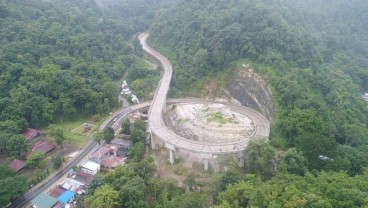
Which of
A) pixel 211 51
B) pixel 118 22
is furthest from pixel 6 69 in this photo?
pixel 118 22

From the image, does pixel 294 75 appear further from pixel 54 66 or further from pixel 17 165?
pixel 17 165

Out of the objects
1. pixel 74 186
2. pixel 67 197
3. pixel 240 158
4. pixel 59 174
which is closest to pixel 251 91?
pixel 240 158

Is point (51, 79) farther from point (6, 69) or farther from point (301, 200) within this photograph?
point (301, 200)

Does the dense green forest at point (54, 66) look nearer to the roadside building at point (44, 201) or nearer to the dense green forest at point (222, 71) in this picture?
the dense green forest at point (222, 71)

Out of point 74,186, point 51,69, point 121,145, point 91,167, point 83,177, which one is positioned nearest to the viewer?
point 74,186

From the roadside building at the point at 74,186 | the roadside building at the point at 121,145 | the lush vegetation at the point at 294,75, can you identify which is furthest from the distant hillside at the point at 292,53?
the roadside building at the point at 74,186

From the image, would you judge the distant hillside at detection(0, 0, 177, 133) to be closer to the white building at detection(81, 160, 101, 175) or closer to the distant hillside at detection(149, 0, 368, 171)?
the white building at detection(81, 160, 101, 175)
